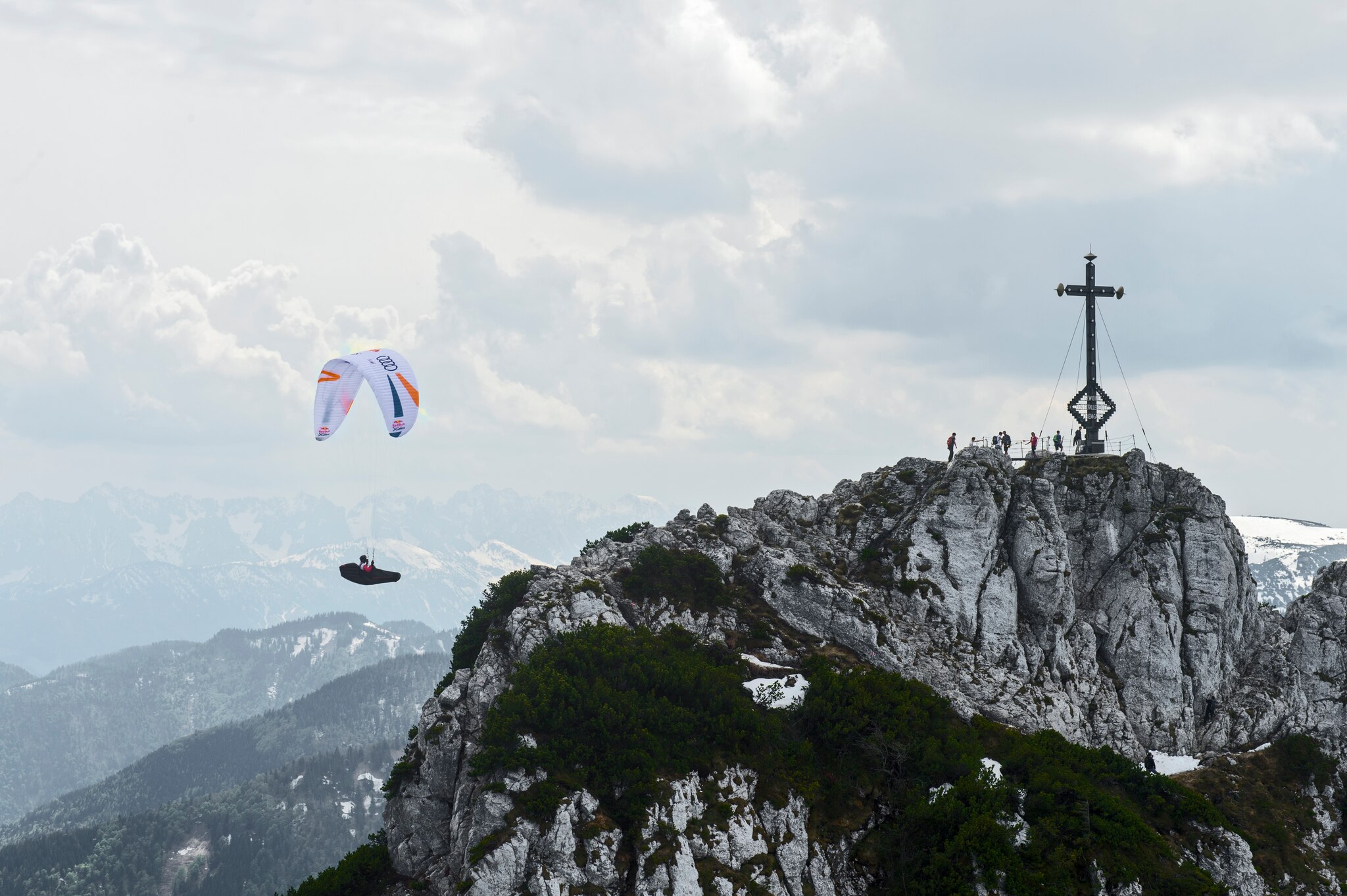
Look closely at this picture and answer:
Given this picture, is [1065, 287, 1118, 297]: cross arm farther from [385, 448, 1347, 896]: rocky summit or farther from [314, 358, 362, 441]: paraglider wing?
[314, 358, 362, 441]: paraglider wing

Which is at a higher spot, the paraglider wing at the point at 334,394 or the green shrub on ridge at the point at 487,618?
the paraglider wing at the point at 334,394

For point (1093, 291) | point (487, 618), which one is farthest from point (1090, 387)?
point (487, 618)

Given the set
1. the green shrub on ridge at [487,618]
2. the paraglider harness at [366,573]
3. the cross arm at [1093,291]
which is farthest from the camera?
the cross arm at [1093,291]

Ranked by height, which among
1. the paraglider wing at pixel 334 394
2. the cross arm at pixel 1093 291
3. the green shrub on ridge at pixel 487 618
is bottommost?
the green shrub on ridge at pixel 487 618

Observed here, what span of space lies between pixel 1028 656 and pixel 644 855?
3608 centimetres

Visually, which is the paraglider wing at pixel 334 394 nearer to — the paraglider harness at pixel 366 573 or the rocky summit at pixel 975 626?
the paraglider harness at pixel 366 573

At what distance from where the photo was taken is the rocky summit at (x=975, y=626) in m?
62.9

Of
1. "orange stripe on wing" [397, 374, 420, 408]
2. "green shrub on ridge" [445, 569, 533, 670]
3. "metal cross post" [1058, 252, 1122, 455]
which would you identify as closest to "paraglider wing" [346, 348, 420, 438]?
"orange stripe on wing" [397, 374, 420, 408]

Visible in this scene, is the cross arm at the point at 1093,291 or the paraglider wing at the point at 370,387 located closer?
the paraglider wing at the point at 370,387

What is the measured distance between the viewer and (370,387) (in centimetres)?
6638

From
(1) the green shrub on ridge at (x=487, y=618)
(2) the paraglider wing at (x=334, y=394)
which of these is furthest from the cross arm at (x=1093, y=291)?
(2) the paraglider wing at (x=334, y=394)

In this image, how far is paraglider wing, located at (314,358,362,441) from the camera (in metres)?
67.4

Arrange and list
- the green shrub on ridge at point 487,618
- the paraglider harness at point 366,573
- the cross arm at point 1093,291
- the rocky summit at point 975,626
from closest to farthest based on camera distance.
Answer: the rocky summit at point 975,626 → the paraglider harness at point 366,573 → the green shrub on ridge at point 487,618 → the cross arm at point 1093,291

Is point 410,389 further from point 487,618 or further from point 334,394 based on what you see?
point 487,618
